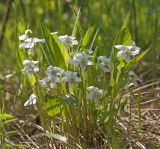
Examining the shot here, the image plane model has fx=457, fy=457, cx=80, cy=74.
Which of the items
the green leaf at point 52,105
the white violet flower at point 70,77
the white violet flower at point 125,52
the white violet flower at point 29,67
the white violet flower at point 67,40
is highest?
the white violet flower at point 67,40

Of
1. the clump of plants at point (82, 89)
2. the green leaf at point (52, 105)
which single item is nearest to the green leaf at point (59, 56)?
the clump of plants at point (82, 89)

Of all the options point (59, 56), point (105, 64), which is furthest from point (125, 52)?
point (59, 56)

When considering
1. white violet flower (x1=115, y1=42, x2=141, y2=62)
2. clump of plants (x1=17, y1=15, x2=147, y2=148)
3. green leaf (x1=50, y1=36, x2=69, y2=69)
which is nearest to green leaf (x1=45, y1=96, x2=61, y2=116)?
clump of plants (x1=17, y1=15, x2=147, y2=148)

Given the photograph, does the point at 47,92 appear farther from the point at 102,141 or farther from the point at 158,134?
the point at 158,134

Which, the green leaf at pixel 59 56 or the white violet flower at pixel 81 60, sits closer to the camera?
the white violet flower at pixel 81 60

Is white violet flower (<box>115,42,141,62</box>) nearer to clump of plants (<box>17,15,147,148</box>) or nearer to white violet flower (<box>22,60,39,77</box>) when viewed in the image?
clump of plants (<box>17,15,147,148</box>)

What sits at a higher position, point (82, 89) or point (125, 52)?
point (125, 52)

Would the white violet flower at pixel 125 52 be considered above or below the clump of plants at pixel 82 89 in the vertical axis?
above

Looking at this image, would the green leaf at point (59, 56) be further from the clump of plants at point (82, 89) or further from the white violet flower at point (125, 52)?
the white violet flower at point (125, 52)

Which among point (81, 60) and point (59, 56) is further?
point (59, 56)

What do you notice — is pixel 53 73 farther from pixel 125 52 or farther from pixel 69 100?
pixel 125 52
